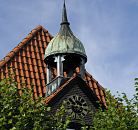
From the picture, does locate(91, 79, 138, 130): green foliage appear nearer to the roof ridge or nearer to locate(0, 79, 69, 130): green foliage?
locate(0, 79, 69, 130): green foliage

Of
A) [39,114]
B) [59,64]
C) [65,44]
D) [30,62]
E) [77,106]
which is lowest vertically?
[39,114]

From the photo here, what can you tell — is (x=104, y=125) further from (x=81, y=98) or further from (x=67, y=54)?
Result: (x=67, y=54)

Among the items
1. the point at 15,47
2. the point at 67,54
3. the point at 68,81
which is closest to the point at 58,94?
the point at 68,81

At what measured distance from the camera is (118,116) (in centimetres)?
1948

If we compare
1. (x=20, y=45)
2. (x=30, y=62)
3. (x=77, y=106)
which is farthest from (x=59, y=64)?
(x=20, y=45)

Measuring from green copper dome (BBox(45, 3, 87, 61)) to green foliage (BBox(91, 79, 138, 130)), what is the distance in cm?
746

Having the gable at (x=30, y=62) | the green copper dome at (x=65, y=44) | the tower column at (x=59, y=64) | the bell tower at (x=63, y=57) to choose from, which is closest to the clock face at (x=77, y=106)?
the bell tower at (x=63, y=57)

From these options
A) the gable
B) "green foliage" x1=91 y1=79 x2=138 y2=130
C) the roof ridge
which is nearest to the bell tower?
the gable

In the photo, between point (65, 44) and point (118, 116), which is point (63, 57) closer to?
point (65, 44)

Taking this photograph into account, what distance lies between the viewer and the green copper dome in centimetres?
2745

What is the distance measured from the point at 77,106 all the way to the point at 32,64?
4.96m

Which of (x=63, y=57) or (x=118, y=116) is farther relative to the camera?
(x=63, y=57)

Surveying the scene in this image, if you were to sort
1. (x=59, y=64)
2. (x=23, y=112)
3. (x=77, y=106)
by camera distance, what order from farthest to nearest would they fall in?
(x=59, y=64), (x=77, y=106), (x=23, y=112)

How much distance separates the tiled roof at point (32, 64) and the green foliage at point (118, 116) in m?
7.55
